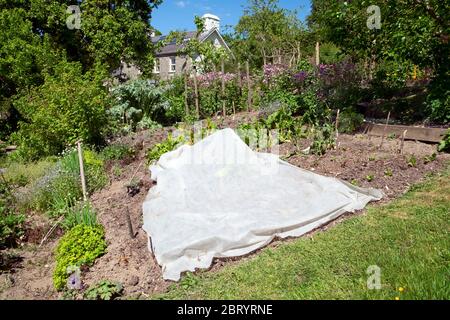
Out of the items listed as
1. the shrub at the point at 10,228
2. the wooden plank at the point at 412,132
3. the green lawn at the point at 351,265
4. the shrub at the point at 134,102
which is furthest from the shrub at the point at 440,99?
the shrub at the point at 10,228

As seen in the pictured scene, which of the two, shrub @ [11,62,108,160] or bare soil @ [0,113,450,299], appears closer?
bare soil @ [0,113,450,299]

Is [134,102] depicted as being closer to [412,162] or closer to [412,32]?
[412,32]

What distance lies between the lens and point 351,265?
3354mm

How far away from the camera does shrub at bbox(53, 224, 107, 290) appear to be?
373 cm

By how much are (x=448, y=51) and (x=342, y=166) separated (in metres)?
3.86

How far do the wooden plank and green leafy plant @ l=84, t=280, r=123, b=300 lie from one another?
19.2 ft

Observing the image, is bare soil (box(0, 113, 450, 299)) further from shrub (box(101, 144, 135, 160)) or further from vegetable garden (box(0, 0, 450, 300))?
shrub (box(101, 144, 135, 160))

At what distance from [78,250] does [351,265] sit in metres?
2.87

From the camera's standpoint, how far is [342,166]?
19.2 ft

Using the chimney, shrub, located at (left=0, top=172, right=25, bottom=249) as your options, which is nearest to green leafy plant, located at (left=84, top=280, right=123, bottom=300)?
shrub, located at (left=0, top=172, right=25, bottom=249)

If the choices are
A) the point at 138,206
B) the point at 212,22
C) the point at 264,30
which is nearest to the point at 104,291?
the point at 138,206

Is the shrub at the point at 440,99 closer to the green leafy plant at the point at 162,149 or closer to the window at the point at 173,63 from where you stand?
the green leafy plant at the point at 162,149

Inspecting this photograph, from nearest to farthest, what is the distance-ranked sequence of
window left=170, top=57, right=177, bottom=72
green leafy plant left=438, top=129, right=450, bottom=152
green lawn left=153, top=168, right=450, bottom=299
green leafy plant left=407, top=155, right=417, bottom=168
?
green lawn left=153, top=168, right=450, bottom=299 < green leafy plant left=407, top=155, right=417, bottom=168 < green leafy plant left=438, top=129, right=450, bottom=152 < window left=170, top=57, right=177, bottom=72

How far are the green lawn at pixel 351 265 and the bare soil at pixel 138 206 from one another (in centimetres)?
35
